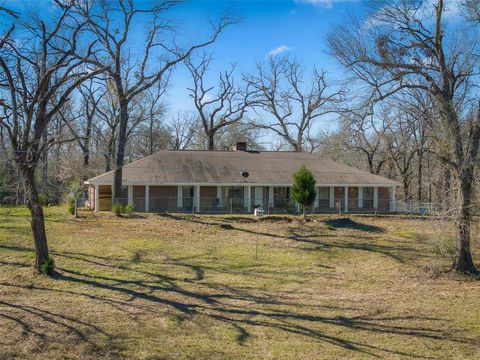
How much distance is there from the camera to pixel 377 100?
54.1 ft

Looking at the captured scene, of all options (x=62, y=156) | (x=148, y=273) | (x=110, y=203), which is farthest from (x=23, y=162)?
Result: (x=62, y=156)

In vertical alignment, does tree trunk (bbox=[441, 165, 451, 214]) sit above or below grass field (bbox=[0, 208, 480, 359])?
above

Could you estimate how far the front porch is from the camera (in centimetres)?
3278

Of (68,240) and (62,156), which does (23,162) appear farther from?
(62,156)

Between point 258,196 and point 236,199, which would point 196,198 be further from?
point 258,196

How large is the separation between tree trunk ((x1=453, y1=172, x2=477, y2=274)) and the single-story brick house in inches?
661

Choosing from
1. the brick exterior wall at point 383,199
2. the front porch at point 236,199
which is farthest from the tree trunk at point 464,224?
the brick exterior wall at point 383,199

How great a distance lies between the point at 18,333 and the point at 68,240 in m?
11.0

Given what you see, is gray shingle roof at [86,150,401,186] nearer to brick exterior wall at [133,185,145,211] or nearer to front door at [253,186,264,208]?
brick exterior wall at [133,185,145,211]

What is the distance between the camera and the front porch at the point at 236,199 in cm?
3278

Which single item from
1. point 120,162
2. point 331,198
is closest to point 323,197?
point 331,198

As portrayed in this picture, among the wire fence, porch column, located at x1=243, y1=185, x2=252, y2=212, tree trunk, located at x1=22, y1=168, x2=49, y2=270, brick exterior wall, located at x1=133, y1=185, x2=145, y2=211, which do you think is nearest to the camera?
tree trunk, located at x1=22, y1=168, x2=49, y2=270

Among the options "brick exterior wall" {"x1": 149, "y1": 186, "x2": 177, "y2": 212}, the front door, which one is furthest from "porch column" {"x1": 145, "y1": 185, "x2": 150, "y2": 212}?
the front door

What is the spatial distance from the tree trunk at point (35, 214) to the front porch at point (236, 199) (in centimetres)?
1568
